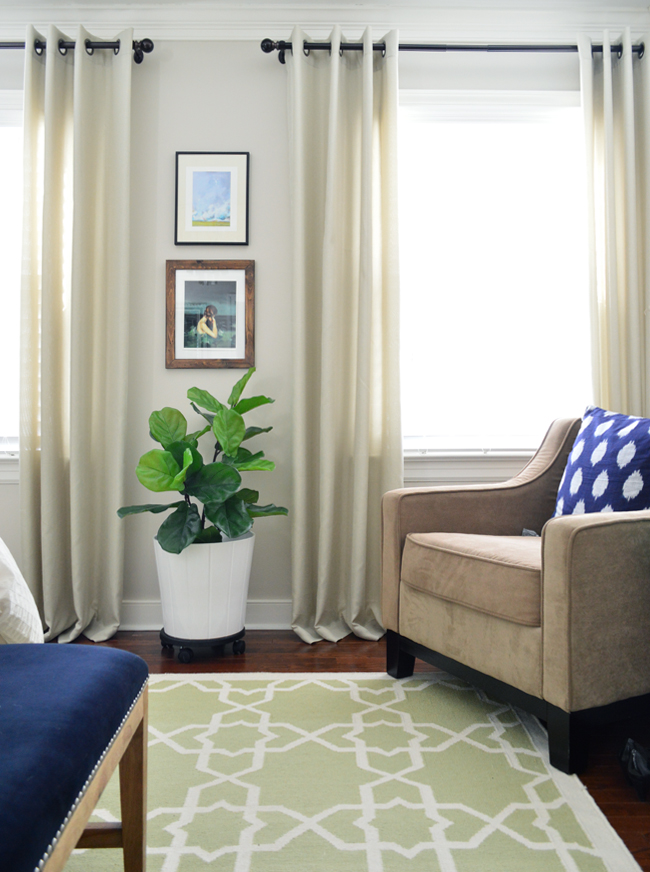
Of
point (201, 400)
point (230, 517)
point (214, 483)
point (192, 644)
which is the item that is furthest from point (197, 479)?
point (192, 644)

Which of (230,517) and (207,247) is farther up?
(207,247)

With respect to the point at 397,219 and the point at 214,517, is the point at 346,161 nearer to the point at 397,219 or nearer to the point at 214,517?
the point at 397,219

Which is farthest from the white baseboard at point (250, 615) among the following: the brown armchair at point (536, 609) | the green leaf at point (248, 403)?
the green leaf at point (248, 403)

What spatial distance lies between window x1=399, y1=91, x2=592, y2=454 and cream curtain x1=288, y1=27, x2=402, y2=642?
0.80ft

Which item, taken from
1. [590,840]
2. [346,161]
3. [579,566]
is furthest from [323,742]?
[346,161]

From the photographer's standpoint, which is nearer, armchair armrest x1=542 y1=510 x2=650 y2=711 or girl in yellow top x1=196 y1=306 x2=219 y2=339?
armchair armrest x1=542 y1=510 x2=650 y2=711

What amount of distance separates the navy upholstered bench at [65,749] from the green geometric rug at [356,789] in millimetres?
240

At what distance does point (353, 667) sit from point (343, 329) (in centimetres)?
137

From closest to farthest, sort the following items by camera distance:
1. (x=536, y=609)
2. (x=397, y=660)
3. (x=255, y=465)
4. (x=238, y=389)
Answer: (x=536, y=609) → (x=397, y=660) → (x=255, y=465) → (x=238, y=389)

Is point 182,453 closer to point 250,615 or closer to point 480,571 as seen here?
point 250,615

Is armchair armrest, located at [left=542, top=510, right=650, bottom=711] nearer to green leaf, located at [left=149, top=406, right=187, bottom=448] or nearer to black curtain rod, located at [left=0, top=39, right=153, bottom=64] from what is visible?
green leaf, located at [left=149, top=406, right=187, bottom=448]

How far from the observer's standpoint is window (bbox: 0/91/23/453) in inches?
112

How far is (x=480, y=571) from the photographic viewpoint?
5.63 ft

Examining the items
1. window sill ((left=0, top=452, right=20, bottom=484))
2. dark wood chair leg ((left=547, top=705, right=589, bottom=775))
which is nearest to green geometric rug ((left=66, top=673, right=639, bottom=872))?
dark wood chair leg ((left=547, top=705, right=589, bottom=775))
